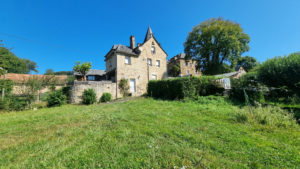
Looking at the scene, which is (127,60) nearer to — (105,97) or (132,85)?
(132,85)

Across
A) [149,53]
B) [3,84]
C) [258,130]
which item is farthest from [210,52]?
[3,84]

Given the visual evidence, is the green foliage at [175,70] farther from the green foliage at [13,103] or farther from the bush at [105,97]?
the green foliage at [13,103]

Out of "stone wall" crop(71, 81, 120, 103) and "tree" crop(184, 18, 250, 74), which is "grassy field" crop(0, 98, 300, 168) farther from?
"tree" crop(184, 18, 250, 74)

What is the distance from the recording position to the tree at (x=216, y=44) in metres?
15.8

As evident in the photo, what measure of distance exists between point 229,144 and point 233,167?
2.40 feet

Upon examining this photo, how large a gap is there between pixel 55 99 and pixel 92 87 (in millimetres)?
3053

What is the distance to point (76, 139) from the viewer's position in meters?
2.69

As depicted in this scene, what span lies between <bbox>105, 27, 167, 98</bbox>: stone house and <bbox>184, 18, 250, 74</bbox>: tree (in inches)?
263

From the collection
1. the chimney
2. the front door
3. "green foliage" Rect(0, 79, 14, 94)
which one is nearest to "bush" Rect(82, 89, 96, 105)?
"green foliage" Rect(0, 79, 14, 94)

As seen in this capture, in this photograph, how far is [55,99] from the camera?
7797 millimetres

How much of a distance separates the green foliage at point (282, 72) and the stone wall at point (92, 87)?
13.7 m

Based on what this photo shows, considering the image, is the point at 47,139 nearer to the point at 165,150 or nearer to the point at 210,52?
the point at 165,150

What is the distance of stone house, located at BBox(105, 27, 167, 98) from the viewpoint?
1285 cm

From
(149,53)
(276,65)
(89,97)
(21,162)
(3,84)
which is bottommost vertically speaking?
(21,162)
